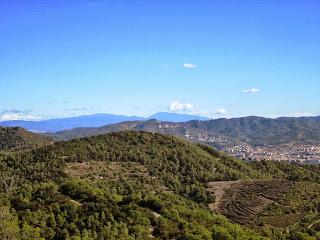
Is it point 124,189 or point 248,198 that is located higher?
point 124,189

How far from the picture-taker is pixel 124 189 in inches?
3585

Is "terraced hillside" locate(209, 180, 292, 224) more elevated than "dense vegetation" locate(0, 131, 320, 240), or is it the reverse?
"dense vegetation" locate(0, 131, 320, 240)

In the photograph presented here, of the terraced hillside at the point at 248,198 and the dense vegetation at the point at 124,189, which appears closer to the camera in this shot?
the dense vegetation at the point at 124,189

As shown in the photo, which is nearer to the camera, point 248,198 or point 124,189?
point 124,189

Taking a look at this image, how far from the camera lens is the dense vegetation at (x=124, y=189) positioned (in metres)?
55.1

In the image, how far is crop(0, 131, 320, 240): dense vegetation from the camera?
55094 mm

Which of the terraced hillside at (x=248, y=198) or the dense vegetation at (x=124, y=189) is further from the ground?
the dense vegetation at (x=124, y=189)

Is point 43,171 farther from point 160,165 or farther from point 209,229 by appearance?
point 209,229

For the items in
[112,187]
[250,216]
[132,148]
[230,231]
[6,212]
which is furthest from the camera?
[132,148]

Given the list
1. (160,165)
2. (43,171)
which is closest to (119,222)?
(43,171)

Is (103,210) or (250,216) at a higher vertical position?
(103,210)

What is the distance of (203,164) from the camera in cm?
12756

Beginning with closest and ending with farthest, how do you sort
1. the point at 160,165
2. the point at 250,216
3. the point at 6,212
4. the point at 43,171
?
the point at 6,212
the point at 250,216
the point at 43,171
the point at 160,165

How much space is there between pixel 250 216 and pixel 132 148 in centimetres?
5664
